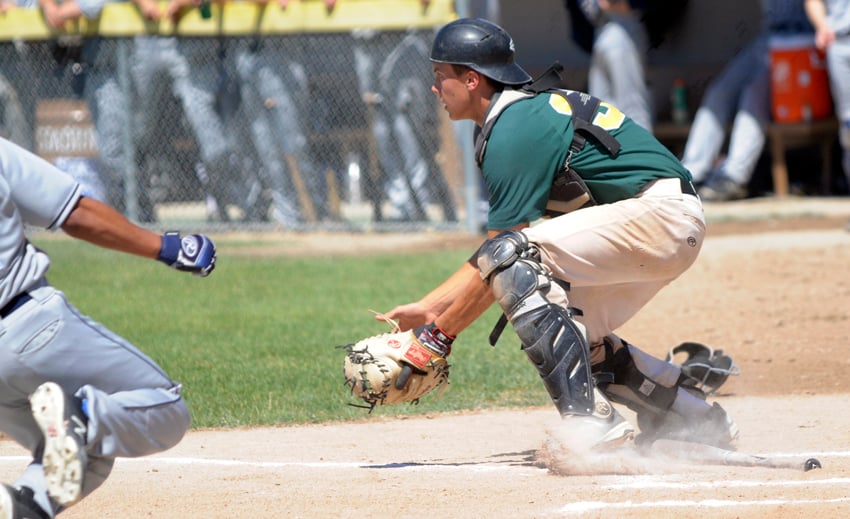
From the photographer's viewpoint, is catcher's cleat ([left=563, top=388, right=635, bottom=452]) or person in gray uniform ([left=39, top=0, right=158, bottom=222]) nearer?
catcher's cleat ([left=563, top=388, right=635, bottom=452])

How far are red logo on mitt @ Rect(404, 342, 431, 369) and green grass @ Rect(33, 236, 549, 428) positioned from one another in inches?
55.5

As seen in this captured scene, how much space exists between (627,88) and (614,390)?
788 cm

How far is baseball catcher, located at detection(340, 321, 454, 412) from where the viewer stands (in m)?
4.90

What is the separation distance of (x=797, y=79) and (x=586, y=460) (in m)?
9.36

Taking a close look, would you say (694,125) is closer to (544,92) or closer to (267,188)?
(267,188)

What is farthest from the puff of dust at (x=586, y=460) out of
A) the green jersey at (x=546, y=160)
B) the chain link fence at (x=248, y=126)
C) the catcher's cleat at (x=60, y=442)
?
the chain link fence at (x=248, y=126)

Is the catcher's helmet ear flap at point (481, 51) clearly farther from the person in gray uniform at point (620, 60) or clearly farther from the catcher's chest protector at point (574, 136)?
the person in gray uniform at point (620, 60)

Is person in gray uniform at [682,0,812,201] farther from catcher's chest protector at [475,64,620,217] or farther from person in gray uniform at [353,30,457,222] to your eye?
catcher's chest protector at [475,64,620,217]

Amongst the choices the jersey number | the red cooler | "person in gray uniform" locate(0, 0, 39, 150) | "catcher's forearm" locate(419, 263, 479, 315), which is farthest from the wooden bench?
"catcher's forearm" locate(419, 263, 479, 315)

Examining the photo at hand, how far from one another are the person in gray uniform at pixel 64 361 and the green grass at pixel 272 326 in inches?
90.6

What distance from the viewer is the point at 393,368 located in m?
4.90

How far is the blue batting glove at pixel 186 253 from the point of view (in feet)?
12.7

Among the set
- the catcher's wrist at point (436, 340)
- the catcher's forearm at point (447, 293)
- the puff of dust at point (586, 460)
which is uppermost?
the catcher's forearm at point (447, 293)

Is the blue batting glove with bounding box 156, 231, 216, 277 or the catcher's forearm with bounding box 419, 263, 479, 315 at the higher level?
the blue batting glove with bounding box 156, 231, 216, 277
